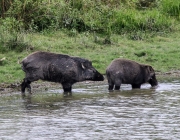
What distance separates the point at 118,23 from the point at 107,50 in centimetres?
217

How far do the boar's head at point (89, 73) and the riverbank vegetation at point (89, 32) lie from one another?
1.34 metres

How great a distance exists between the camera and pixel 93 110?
424 inches

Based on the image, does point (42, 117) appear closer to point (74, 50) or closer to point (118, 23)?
point (74, 50)

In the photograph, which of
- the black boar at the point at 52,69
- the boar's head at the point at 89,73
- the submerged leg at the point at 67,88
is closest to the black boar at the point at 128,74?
the boar's head at the point at 89,73

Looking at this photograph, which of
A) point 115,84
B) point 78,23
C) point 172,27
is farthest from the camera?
point 172,27

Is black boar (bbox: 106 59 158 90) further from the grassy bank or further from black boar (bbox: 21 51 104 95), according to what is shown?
the grassy bank

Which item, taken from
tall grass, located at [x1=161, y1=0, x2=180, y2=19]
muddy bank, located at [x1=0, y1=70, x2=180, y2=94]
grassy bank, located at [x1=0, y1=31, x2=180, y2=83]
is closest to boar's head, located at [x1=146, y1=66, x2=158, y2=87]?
muddy bank, located at [x1=0, y1=70, x2=180, y2=94]

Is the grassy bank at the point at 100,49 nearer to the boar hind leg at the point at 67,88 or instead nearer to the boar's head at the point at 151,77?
the boar's head at the point at 151,77

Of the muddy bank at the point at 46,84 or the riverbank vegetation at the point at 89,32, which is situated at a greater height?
the riverbank vegetation at the point at 89,32

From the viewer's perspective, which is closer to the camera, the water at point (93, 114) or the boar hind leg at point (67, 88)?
the water at point (93, 114)

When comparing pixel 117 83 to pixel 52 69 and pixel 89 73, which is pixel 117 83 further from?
pixel 52 69

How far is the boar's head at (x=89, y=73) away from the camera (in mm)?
13484

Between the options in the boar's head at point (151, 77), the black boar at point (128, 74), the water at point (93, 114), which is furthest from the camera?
the boar's head at point (151, 77)

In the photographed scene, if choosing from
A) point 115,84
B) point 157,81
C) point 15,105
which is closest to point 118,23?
point 157,81
